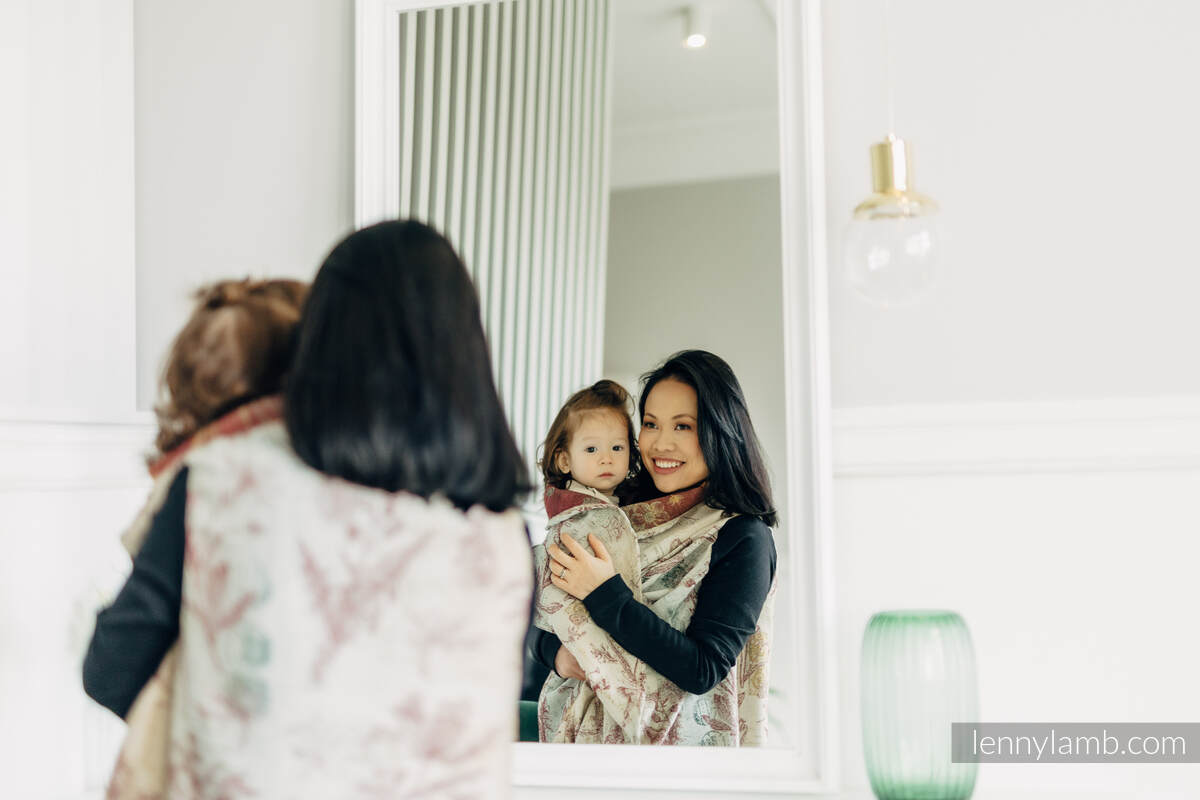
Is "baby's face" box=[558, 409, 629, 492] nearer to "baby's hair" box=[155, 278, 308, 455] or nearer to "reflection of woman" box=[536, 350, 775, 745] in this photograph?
"reflection of woman" box=[536, 350, 775, 745]

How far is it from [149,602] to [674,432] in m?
0.65

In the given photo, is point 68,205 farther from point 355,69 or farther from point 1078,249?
point 1078,249

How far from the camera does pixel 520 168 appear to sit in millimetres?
1464

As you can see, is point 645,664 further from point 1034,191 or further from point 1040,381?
point 1034,191

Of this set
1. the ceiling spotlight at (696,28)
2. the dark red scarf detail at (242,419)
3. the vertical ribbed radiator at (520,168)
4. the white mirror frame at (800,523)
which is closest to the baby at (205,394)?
the dark red scarf detail at (242,419)

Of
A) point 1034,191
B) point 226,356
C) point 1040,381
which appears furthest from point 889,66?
point 226,356

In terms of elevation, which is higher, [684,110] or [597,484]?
[684,110]

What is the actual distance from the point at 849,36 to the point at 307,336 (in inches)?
33.3

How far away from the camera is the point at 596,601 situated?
134cm

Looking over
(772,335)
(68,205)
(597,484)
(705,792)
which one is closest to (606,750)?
(705,792)

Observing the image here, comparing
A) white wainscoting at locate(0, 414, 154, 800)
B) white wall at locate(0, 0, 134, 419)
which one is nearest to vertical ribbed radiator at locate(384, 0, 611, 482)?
white wall at locate(0, 0, 134, 419)

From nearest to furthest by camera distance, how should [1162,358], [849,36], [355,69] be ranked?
[1162,358] < [849,36] < [355,69]

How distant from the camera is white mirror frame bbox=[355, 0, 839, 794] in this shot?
1.30 metres

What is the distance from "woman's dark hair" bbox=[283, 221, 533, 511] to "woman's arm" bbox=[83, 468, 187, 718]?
0.15m
